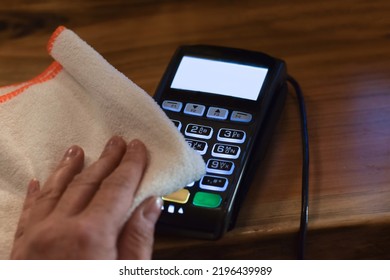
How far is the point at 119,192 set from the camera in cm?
41

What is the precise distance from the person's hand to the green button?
4cm

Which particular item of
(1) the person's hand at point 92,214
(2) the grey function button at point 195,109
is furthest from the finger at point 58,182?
(2) the grey function button at point 195,109

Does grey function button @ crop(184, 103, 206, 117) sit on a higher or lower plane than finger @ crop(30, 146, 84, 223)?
higher

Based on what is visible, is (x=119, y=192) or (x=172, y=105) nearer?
(x=119, y=192)

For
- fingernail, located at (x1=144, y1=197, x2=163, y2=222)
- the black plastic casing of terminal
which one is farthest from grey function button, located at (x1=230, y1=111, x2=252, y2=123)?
fingernail, located at (x1=144, y1=197, x2=163, y2=222)

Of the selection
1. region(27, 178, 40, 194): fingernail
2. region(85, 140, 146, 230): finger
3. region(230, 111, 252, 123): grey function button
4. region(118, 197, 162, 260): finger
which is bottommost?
region(118, 197, 162, 260): finger

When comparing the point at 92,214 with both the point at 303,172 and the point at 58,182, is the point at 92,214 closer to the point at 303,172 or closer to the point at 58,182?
the point at 58,182

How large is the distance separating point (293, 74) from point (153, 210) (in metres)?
0.25

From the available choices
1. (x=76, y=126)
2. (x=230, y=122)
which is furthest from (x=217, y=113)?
(x=76, y=126)

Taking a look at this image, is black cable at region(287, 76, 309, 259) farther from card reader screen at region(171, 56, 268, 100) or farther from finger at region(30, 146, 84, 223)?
finger at region(30, 146, 84, 223)

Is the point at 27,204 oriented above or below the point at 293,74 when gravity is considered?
below

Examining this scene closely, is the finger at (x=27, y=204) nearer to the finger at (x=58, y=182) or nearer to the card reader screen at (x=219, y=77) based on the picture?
the finger at (x=58, y=182)

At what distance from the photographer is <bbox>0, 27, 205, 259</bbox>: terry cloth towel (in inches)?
16.7
